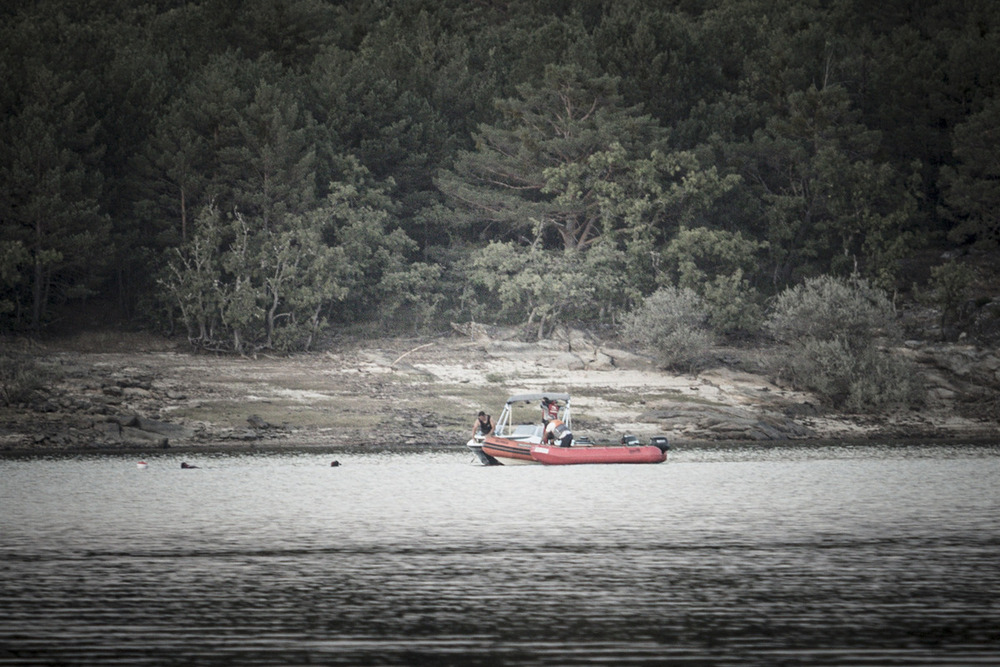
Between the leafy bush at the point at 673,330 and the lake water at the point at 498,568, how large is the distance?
79.3 feet

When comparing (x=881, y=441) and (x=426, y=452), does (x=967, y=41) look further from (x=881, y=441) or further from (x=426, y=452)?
(x=426, y=452)

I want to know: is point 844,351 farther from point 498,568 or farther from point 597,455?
point 498,568

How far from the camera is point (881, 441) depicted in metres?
56.7

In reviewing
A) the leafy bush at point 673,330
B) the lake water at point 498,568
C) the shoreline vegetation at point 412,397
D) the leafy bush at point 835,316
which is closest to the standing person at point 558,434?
the lake water at point 498,568

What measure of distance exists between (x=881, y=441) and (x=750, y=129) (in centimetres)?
3492

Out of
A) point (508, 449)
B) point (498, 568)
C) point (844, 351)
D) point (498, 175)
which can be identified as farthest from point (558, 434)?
point (498, 175)

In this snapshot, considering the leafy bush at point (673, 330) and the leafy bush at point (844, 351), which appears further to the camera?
the leafy bush at point (673, 330)

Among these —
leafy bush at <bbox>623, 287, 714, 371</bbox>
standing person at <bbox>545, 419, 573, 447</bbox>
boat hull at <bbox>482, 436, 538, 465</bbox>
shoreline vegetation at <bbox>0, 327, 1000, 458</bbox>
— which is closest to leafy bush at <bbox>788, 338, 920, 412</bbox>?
shoreline vegetation at <bbox>0, 327, 1000, 458</bbox>

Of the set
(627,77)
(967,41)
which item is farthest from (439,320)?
(967,41)

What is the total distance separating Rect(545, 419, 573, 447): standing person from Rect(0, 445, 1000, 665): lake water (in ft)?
14.9

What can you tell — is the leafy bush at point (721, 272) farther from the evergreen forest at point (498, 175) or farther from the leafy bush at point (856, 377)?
the leafy bush at point (856, 377)

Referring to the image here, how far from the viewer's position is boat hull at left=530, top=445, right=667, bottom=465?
147 feet

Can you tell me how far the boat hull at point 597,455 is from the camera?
147 ft

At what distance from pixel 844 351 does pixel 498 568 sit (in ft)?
143
